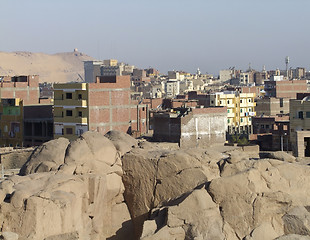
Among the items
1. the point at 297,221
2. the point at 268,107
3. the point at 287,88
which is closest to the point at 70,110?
the point at 268,107

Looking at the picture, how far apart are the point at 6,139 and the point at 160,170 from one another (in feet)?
132

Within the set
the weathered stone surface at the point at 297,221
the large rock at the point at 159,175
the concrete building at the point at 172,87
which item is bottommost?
the weathered stone surface at the point at 297,221

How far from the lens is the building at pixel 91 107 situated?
5259cm

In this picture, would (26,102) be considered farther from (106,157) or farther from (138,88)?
(138,88)

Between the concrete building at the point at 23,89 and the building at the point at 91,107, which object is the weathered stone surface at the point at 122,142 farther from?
the concrete building at the point at 23,89

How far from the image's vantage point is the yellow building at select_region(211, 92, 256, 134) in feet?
241

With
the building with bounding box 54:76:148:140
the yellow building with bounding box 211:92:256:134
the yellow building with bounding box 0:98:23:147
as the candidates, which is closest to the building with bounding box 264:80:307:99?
the yellow building with bounding box 211:92:256:134

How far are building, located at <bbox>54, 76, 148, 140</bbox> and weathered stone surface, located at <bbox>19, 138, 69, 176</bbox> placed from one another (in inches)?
1203

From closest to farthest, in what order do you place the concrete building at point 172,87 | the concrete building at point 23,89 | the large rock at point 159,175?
the large rock at point 159,175 → the concrete building at point 23,89 → the concrete building at point 172,87

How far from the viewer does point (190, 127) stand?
5141 cm

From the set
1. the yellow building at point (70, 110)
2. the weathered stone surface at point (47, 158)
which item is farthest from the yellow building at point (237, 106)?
the weathered stone surface at point (47, 158)

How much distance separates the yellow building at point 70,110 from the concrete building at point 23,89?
908 centimetres

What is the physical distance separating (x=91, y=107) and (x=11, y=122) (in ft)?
32.9

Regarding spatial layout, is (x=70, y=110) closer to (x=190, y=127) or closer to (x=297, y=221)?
(x=190, y=127)
